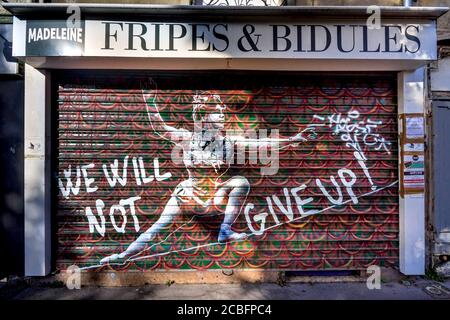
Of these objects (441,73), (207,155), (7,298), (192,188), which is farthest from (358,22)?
(7,298)

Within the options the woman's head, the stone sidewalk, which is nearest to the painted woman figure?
the woman's head

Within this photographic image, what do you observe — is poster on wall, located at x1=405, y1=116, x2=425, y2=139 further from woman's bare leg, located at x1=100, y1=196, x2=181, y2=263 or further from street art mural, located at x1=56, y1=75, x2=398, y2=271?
woman's bare leg, located at x1=100, y1=196, x2=181, y2=263

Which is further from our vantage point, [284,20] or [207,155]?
[207,155]

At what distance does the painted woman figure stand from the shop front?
2 centimetres

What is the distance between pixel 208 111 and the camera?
5012 millimetres

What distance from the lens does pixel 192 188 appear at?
4961mm

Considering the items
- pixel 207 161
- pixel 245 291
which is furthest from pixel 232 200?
pixel 245 291

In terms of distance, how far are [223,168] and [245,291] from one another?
1.76 m

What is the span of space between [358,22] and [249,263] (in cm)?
370

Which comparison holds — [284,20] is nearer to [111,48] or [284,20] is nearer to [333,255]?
[111,48]

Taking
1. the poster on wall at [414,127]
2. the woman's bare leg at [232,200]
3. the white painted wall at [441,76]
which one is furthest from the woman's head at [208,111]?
the white painted wall at [441,76]

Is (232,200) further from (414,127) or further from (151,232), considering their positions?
(414,127)

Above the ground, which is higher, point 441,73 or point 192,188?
point 441,73

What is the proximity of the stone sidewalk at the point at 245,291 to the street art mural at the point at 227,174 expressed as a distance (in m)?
0.30
